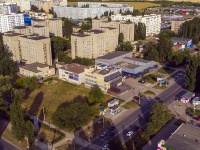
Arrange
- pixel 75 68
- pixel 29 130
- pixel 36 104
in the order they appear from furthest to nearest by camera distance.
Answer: pixel 75 68 → pixel 36 104 → pixel 29 130

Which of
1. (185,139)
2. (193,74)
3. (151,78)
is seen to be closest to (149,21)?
(151,78)

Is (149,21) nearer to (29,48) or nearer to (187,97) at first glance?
(29,48)

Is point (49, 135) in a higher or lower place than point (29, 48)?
lower

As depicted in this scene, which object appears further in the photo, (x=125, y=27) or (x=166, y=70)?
(x=125, y=27)

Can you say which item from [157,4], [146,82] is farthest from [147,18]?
[157,4]

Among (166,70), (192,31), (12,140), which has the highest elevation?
(192,31)

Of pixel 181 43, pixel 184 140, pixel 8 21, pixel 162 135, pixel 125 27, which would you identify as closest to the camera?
pixel 184 140

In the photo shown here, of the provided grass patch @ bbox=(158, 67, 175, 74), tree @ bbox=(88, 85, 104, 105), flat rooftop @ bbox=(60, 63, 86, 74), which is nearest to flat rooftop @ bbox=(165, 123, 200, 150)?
tree @ bbox=(88, 85, 104, 105)
